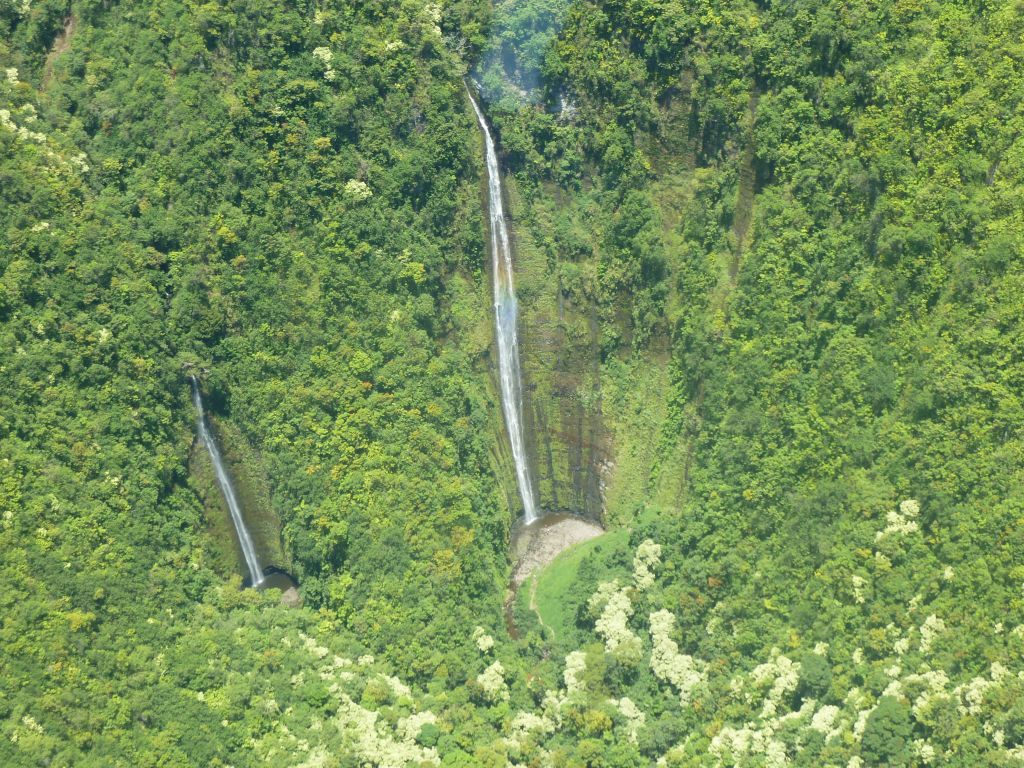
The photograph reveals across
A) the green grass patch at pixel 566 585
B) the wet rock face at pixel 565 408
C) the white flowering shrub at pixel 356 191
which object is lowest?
the green grass patch at pixel 566 585

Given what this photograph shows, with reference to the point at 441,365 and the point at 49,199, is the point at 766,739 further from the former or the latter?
the point at 49,199

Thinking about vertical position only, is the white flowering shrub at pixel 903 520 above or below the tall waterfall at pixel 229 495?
below

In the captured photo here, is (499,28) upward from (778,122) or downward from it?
upward

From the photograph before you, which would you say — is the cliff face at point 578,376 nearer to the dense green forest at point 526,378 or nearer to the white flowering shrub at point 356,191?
the dense green forest at point 526,378

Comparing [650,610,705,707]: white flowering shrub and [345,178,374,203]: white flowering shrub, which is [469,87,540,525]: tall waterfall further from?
[650,610,705,707]: white flowering shrub

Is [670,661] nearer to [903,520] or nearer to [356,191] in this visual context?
[903,520]

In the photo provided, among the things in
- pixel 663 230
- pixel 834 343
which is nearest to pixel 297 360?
pixel 663 230

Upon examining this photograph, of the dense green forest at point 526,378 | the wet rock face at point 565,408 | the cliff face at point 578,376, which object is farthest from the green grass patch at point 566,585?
the wet rock face at point 565,408
